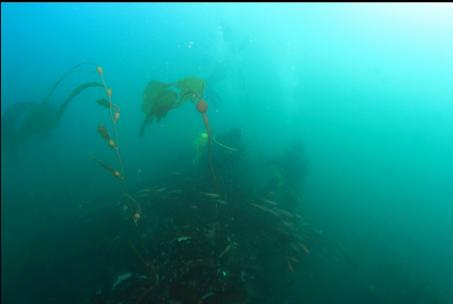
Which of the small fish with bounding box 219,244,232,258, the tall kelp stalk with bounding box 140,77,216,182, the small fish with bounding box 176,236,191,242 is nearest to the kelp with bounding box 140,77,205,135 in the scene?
the tall kelp stalk with bounding box 140,77,216,182

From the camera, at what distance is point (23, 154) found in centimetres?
1377

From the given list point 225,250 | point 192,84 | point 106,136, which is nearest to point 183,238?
point 225,250

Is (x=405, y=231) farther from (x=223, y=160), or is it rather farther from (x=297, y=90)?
(x=297, y=90)

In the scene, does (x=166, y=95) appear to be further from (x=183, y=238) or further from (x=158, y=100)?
(x=183, y=238)

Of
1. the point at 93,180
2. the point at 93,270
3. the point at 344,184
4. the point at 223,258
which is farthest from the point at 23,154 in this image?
the point at 344,184

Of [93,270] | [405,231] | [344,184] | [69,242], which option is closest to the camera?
[93,270]

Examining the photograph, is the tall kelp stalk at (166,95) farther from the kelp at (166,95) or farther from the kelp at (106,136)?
the kelp at (106,136)

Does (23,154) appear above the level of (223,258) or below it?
below

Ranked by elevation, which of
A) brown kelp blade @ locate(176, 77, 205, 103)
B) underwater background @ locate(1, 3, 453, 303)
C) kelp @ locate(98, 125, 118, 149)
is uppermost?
brown kelp blade @ locate(176, 77, 205, 103)

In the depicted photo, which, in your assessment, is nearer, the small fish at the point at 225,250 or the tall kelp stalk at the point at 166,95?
the small fish at the point at 225,250

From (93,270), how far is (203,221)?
1.37 metres

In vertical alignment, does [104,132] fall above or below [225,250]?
above

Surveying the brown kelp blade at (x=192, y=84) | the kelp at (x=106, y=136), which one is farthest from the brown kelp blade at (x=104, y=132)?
the brown kelp blade at (x=192, y=84)

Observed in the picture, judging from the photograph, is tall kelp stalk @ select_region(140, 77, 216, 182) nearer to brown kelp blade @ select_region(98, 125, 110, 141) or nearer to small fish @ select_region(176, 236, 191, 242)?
brown kelp blade @ select_region(98, 125, 110, 141)
